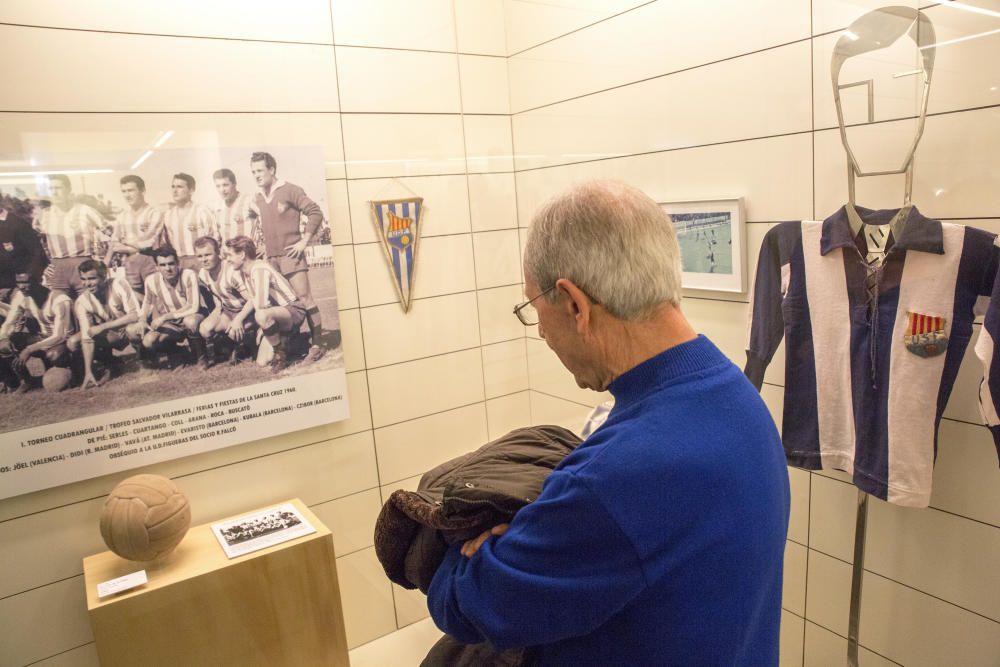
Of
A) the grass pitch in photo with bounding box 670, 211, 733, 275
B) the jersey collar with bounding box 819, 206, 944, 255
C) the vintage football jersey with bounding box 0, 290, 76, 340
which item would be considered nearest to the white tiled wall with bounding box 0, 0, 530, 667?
the vintage football jersey with bounding box 0, 290, 76, 340

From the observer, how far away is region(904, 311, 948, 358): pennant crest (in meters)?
1.38

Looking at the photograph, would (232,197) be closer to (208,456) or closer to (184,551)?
(208,456)

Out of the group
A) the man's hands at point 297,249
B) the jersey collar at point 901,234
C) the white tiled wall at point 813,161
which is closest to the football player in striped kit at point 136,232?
the man's hands at point 297,249

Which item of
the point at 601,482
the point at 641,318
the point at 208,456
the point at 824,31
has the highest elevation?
the point at 824,31

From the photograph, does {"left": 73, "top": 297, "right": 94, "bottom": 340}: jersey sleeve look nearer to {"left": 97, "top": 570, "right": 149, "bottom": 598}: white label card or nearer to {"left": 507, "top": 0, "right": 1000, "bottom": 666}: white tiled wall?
{"left": 97, "top": 570, "right": 149, "bottom": 598}: white label card

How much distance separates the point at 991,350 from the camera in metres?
1.28

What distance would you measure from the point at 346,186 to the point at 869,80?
158 cm

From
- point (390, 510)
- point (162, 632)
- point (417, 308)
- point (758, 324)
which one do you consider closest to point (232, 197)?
point (417, 308)

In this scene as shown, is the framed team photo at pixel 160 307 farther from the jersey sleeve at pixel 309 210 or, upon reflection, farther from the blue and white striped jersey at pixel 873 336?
the blue and white striped jersey at pixel 873 336

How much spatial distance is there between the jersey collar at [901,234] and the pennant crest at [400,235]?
4.63 ft

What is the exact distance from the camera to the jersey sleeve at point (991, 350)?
127 centimetres

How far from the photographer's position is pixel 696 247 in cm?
204

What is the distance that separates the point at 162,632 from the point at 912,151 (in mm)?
2141

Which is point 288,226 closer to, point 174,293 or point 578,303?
point 174,293
